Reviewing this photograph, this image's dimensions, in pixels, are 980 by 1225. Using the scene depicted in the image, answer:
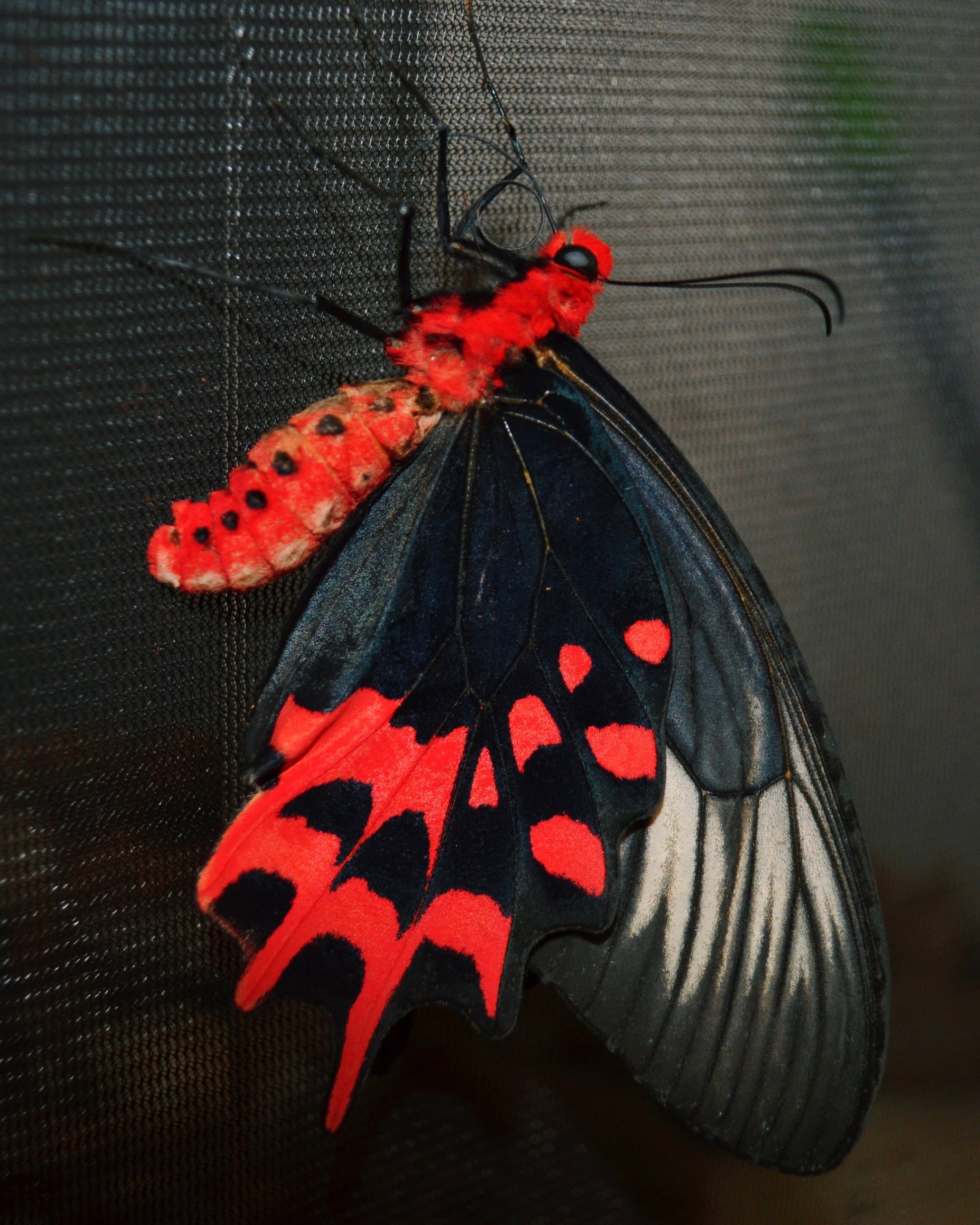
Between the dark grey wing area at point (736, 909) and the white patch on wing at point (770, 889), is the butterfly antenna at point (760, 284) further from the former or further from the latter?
the white patch on wing at point (770, 889)

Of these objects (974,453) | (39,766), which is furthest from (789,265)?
(39,766)

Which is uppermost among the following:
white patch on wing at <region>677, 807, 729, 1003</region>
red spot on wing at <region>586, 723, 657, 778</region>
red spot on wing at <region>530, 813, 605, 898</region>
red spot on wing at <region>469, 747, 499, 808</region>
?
red spot on wing at <region>586, 723, 657, 778</region>

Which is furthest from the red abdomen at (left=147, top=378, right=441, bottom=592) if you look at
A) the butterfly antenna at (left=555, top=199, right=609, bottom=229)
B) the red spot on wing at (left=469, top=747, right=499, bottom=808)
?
the butterfly antenna at (left=555, top=199, right=609, bottom=229)

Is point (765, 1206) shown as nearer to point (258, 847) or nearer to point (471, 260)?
point (258, 847)

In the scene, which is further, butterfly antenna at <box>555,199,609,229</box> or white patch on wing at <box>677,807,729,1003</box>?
butterfly antenna at <box>555,199,609,229</box>

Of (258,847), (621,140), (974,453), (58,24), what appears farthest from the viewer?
(974,453)

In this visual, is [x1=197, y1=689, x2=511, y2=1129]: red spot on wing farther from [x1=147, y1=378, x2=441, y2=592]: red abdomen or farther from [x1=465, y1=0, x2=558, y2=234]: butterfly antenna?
[x1=465, y1=0, x2=558, y2=234]: butterfly antenna
